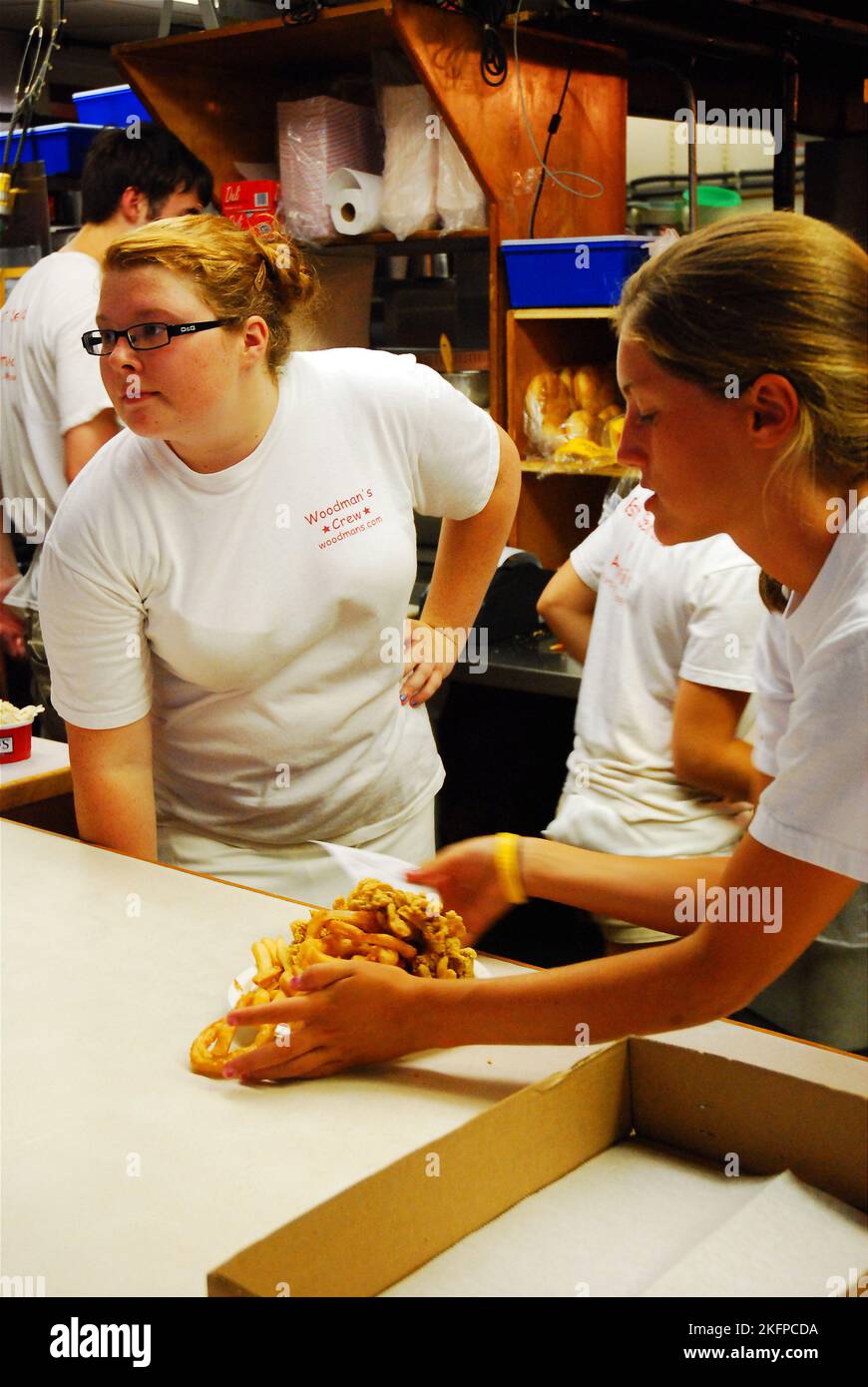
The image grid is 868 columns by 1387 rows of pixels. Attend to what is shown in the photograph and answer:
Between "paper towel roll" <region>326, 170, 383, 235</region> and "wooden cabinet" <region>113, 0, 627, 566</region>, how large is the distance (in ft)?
0.23

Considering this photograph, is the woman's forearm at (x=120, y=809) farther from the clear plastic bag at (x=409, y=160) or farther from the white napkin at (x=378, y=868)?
the clear plastic bag at (x=409, y=160)

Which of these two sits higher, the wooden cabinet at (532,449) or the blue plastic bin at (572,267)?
the blue plastic bin at (572,267)

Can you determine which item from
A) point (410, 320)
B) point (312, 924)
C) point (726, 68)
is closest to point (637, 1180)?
point (312, 924)

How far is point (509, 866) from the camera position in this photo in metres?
1.37

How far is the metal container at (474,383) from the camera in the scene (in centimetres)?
359

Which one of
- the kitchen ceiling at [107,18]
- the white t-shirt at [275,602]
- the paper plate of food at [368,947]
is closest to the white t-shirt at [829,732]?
the paper plate of food at [368,947]

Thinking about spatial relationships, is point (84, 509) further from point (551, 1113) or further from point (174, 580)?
point (551, 1113)

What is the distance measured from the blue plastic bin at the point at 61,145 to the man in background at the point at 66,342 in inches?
67.9

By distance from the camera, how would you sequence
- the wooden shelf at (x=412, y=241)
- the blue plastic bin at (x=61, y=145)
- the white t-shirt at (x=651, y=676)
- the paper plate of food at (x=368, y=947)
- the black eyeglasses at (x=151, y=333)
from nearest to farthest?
the paper plate of food at (x=368, y=947), the black eyeglasses at (x=151, y=333), the white t-shirt at (x=651, y=676), the wooden shelf at (x=412, y=241), the blue plastic bin at (x=61, y=145)

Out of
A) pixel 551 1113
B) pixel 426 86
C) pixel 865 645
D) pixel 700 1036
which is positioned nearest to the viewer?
pixel 865 645

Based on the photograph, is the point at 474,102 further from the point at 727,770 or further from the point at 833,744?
the point at 833,744

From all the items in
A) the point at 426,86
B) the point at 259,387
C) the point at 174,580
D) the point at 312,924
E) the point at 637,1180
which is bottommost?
the point at 637,1180

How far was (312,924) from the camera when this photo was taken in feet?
4.47

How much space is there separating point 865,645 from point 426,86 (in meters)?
2.61
